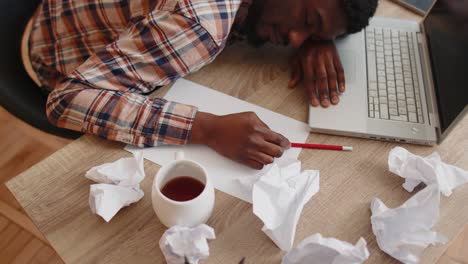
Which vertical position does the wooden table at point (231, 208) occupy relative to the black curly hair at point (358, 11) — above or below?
below

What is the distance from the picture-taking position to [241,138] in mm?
799

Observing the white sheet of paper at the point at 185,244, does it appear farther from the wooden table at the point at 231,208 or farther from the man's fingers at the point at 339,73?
the man's fingers at the point at 339,73

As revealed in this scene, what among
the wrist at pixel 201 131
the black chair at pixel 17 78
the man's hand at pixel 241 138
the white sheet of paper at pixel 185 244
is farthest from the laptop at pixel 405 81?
the black chair at pixel 17 78

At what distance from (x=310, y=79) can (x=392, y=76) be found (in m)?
0.18

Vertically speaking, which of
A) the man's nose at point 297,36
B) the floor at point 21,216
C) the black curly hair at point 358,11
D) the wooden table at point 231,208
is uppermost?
the black curly hair at point 358,11

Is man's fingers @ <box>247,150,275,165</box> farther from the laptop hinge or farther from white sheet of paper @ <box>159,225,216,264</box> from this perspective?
the laptop hinge

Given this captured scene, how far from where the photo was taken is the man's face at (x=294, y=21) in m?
0.91

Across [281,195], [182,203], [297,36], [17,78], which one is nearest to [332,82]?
[297,36]

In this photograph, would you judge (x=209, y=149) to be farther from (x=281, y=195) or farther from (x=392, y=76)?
(x=392, y=76)

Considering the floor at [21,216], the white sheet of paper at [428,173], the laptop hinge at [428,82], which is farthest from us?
the floor at [21,216]

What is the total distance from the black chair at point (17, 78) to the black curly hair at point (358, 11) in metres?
0.65

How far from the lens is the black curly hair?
897 millimetres

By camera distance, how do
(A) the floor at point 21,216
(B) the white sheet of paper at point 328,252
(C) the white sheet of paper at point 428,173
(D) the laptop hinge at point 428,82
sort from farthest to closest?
(A) the floor at point 21,216 → (D) the laptop hinge at point 428,82 → (C) the white sheet of paper at point 428,173 → (B) the white sheet of paper at point 328,252

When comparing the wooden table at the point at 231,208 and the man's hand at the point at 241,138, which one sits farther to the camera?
the man's hand at the point at 241,138
